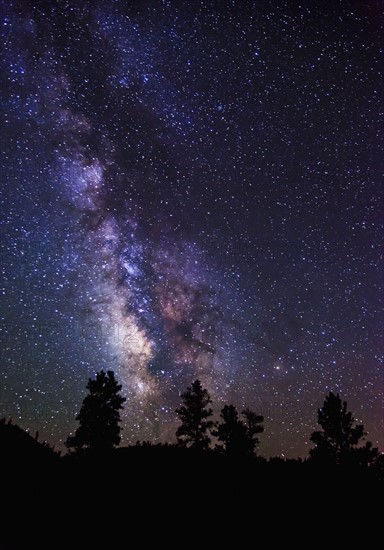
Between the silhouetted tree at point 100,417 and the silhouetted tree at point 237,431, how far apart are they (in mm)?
9664

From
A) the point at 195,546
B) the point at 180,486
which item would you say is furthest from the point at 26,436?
the point at 195,546

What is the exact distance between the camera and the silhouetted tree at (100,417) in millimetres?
27734

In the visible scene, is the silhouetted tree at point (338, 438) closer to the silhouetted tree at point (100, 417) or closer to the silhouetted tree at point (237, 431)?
the silhouetted tree at point (237, 431)

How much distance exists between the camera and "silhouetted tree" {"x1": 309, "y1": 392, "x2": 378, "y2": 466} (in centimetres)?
2825

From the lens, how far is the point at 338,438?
29.5 meters

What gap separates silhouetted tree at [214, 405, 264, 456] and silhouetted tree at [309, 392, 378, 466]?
528 cm

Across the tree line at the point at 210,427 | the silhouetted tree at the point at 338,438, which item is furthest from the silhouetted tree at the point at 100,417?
the silhouetted tree at the point at 338,438

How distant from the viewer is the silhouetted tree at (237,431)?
31281 millimetres

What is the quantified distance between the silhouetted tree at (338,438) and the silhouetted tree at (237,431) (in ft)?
17.3

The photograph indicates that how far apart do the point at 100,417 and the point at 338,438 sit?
2024cm

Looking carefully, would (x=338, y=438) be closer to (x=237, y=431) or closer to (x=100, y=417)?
(x=237, y=431)

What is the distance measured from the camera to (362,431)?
29.3 meters

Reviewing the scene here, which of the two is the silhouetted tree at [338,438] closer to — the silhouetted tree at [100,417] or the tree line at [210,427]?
the tree line at [210,427]

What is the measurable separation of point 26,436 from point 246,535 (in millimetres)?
14485
